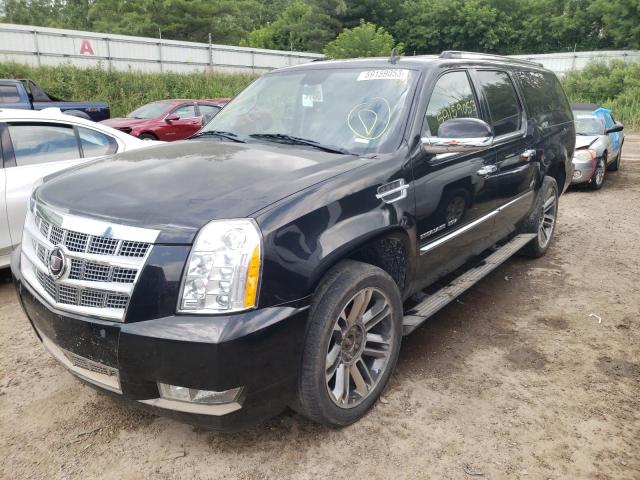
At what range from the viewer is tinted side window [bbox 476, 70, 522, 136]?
406 cm

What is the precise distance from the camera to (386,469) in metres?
2.42

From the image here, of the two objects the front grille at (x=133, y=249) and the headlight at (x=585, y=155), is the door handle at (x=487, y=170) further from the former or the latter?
the headlight at (x=585, y=155)

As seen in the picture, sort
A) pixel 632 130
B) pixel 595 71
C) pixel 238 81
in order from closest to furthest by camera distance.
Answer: pixel 632 130 → pixel 238 81 → pixel 595 71

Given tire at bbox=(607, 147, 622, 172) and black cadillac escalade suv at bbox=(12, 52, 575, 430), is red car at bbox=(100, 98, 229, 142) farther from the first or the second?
black cadillac escalade suv at bbox=(12, 52, 575, 430)

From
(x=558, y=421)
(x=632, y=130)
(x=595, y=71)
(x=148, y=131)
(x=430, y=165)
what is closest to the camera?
(x=558, y=421)

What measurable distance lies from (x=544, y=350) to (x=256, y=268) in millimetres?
2434

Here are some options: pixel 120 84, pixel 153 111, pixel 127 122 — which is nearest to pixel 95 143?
pixel 127 122

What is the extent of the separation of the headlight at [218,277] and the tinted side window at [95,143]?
12.0ft

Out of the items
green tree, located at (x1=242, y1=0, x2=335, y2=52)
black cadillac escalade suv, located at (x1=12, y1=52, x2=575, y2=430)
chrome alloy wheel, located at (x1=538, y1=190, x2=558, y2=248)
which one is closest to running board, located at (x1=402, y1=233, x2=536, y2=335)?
black cadillac escalade suv, located at (x1=12, y1=52, x2=575, y2=430)

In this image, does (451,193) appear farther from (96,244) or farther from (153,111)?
(153,111)

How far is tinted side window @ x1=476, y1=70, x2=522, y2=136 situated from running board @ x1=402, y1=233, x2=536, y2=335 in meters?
1.04

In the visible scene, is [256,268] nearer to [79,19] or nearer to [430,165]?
[430,165]

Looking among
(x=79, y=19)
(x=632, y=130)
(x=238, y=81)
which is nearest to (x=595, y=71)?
(x=632, y=130)

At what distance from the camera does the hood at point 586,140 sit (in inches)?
375
